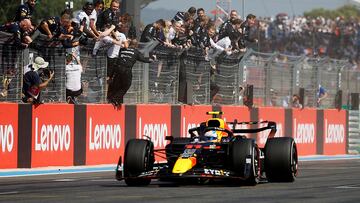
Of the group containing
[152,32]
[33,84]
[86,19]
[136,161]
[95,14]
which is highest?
[95,14]

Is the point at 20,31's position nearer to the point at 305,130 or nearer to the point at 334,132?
the point at 305,130

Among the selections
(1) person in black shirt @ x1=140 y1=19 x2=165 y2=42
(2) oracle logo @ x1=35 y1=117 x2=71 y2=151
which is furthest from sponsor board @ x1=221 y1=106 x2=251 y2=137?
(2) oracle logo @ x1=35 y1=117 x2=71 y2=151

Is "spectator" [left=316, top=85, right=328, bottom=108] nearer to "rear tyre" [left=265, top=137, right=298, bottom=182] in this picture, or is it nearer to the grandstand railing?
the grandstand railing

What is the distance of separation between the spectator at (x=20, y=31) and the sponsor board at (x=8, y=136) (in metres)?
1.21

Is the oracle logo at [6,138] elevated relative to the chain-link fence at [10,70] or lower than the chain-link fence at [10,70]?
lower

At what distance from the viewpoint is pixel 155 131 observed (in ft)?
A: 81.0

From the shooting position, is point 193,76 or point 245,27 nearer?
point 193,76

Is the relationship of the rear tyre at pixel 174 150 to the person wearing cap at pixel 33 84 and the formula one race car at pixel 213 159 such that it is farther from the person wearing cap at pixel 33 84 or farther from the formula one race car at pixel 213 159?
the person wearing cap at pixel 33 84

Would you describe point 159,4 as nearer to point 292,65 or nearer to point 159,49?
point 292,65

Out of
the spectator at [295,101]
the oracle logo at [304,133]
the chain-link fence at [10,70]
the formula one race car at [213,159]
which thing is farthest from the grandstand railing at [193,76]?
the formula one race car at [213,159]

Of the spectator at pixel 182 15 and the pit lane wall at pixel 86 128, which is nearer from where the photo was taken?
the pit lane wall at pixel 86 128

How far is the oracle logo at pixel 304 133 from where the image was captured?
98.5ft

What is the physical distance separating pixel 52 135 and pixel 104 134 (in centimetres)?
196

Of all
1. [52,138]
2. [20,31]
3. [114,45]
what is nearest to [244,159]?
[52,138]
